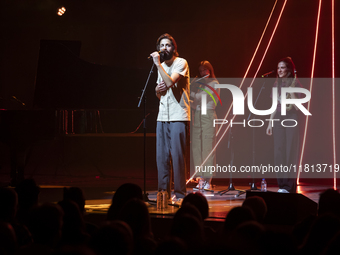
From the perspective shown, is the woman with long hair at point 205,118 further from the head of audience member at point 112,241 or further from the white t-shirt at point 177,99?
the head of audience member at point 112,241

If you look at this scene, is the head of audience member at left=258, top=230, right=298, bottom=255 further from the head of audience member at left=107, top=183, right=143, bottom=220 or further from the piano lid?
the piano lid

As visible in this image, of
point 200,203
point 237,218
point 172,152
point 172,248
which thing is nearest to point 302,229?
point 237,218

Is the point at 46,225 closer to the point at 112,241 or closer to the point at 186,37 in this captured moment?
the point at 112,241

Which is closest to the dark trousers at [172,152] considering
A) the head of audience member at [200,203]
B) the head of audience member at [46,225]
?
the head of audience member at [200,203]

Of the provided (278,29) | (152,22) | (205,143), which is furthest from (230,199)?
(152,22)

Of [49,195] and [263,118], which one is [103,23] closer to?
[263,118]

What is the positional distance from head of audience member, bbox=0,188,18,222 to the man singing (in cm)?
191

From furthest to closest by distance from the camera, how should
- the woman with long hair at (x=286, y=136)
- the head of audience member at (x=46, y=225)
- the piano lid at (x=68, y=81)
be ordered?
the piano lid at (x=68, y=81) < the woman with long hair at (x=286, y=136) < the head of audience member at (x=46, y=225)

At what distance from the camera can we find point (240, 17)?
6715 millimetres

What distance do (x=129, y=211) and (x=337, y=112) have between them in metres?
5.55

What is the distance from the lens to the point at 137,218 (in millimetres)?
1421

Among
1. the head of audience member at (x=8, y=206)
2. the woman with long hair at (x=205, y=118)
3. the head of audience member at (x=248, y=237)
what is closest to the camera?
the head of audience member at (x=248, y=237)

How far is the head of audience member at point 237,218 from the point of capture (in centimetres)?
141

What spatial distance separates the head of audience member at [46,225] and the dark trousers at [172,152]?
2.17m
